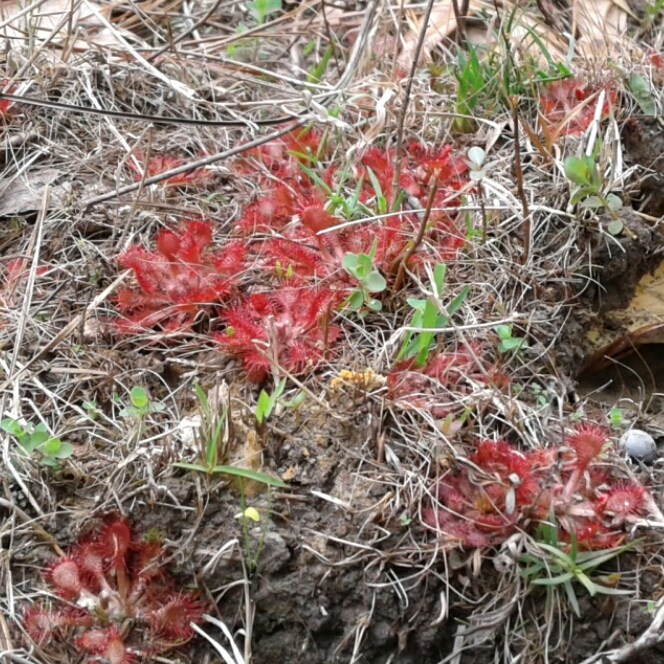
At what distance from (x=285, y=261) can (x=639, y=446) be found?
0.89 m

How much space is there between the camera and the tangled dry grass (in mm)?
1562

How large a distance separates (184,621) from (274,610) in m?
0.17

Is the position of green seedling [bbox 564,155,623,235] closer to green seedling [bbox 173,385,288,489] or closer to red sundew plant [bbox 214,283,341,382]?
red sundew plant [bbox 214,283,341,382]

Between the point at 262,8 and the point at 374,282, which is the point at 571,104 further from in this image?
the point at 262,8

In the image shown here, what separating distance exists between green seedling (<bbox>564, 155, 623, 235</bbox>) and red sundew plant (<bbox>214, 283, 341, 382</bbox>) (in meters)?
0.65

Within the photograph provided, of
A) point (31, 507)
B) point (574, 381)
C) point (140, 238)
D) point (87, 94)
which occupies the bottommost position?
point (574, 381)

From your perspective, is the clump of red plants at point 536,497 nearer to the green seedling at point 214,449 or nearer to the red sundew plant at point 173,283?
the green seedling at point 214,449

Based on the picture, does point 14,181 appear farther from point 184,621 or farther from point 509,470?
point 509,470

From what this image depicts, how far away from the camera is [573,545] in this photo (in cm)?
148

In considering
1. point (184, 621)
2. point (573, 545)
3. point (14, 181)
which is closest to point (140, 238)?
point (14, 181)

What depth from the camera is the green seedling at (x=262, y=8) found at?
2756 mm

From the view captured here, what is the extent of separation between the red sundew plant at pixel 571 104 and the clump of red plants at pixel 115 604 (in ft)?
5.09

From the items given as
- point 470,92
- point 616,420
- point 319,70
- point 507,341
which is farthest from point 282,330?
point 319,70

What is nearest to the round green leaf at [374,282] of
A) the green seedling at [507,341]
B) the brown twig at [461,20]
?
the green seedling at [507,341]
